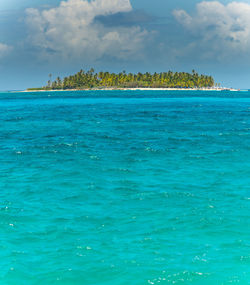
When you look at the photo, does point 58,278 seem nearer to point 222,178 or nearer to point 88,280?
point 88,280

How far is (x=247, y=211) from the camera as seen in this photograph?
75.1ft

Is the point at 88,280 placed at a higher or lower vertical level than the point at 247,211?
lower

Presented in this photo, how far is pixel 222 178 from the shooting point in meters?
30.2

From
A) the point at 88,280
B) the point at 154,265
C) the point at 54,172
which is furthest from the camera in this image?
the point at 54,172

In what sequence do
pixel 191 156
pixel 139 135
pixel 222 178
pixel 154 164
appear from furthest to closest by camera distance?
pixel 139 135, pixel 191 156, pixel 154 164, pixel 222 178

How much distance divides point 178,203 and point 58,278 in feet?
36.3

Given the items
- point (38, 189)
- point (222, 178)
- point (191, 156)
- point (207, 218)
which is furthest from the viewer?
point (191, 156)

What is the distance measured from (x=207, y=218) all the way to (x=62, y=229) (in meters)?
9.00

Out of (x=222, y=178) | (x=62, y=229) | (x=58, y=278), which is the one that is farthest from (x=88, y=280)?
(x=222, y=178)

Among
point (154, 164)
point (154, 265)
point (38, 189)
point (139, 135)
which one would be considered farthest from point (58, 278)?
point (139, 135)

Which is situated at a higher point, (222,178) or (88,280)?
(222,178)

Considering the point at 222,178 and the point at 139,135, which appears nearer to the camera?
the point at 222,178

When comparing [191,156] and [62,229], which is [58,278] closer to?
[62,229]

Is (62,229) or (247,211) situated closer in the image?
(62,229)
